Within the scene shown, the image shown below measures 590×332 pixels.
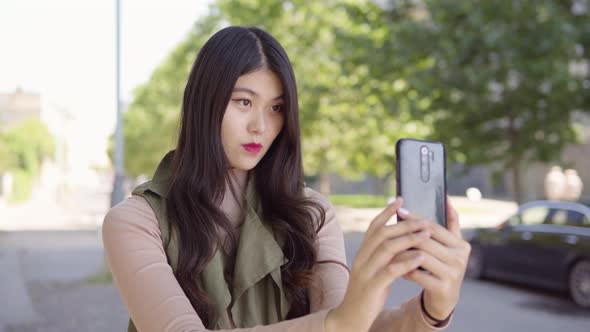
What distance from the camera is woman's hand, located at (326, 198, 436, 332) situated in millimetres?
1168

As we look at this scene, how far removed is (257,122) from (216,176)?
0.61ft

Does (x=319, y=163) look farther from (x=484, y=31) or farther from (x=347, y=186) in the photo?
(x=347, y=186)

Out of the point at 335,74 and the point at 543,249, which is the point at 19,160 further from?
the point at 543,249

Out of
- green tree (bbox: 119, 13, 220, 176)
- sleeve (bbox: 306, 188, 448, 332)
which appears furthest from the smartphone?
green tree (bbox: 119, 13, 220, 176)

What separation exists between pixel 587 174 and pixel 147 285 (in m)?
33.5

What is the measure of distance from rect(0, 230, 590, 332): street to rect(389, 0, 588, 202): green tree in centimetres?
369

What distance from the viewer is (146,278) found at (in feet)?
4.91

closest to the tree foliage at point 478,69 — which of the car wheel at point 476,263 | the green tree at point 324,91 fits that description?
the car wheel at point 476,263

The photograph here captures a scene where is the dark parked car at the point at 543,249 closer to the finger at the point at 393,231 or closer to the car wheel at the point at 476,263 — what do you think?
the car wheel at the point at 476,263

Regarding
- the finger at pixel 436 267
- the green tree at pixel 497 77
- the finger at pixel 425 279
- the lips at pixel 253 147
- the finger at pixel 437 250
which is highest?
the green tree at pixel 497 77

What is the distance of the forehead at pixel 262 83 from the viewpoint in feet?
5.71

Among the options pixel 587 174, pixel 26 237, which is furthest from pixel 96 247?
pixel 587 174

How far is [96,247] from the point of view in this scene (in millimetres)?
17844

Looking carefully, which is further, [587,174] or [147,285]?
[587,174]
